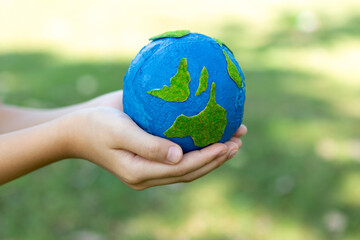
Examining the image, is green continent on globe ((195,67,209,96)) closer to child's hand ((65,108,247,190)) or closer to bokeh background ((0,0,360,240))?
child's hand ((65,108,247,190))

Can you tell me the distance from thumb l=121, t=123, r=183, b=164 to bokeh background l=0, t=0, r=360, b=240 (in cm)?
132

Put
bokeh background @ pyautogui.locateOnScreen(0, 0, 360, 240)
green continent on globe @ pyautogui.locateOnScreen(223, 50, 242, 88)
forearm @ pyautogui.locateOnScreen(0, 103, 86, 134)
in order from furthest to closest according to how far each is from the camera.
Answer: bokeh background @ pyautogui.locateOnScreen(0, 0, 360, 240), forearm @ pyautogui.locateOnScreen(0, 103, 86, 134), green continent on globe @ pyautogui.locateOnScreen(223, 50, 242, 88)

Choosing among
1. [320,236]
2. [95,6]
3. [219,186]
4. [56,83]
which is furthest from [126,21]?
[320,236]

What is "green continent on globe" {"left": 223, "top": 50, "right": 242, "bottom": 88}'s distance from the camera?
1.87 metres

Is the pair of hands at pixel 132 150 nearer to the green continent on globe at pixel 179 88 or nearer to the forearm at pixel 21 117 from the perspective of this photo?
the green continent on globe at pixel 179 88

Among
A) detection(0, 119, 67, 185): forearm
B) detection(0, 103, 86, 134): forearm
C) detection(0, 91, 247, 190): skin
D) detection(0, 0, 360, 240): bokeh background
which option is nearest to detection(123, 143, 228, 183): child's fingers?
detection(0, 91, 247, 190): skin

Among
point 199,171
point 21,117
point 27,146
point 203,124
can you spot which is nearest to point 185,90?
point 203,124

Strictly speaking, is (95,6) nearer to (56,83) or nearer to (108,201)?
(56,83)

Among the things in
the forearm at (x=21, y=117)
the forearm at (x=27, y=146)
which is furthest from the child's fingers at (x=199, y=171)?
the forearm at (x=21, y=117)

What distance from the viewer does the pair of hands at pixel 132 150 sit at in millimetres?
1747

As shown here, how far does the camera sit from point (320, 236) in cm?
294

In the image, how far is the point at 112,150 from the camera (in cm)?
187

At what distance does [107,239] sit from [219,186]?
0.92 m

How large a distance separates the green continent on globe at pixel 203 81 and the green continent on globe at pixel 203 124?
0.04m
